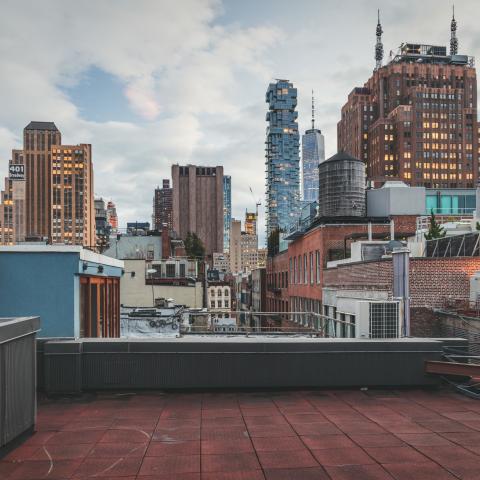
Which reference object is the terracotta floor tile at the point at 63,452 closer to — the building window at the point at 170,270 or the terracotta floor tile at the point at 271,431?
the terracotta floor tile at the point at 271,431

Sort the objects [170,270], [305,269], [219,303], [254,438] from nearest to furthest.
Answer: [254,438]
[305,269]
[170,270]
[219,303]

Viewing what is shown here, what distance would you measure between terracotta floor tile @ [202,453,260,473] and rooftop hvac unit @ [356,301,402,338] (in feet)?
28.4

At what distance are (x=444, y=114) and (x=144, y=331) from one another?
17619 centimetres

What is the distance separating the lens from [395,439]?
7266 mm

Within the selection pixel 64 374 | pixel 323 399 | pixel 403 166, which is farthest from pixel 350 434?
pixel 403 166

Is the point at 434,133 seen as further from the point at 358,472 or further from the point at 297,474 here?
the point at 297,474

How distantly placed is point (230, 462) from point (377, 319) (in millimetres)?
9190

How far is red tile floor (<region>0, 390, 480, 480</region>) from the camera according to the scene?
614 centimetres

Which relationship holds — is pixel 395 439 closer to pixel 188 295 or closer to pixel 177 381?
pixel 177 381

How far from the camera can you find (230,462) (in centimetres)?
638

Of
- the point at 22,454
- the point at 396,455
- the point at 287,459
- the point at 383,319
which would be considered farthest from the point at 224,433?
the point at 383,319

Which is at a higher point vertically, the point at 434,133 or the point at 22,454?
the point at 434,133

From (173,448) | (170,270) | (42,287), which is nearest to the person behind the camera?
(173,448)

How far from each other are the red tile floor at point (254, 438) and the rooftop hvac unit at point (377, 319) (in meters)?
4.57
